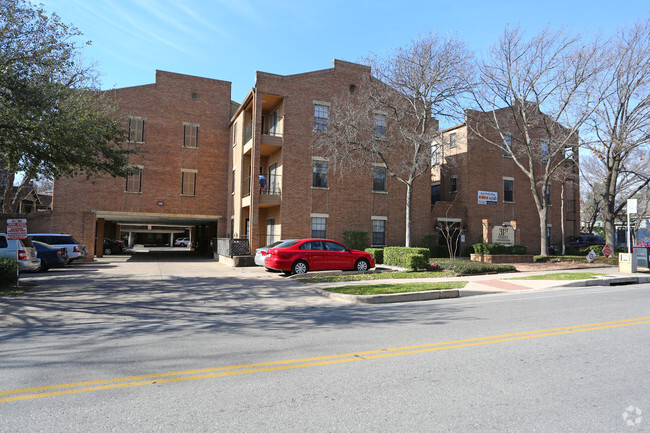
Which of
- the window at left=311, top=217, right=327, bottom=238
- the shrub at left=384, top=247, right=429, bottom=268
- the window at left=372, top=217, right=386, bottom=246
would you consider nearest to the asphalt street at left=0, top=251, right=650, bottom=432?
the shrub at left=384, top=247, right=429, bottom=268

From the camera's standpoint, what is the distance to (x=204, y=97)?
2731 cm

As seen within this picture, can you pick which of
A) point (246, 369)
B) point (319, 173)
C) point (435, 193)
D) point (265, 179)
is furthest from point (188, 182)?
point (246, 369)

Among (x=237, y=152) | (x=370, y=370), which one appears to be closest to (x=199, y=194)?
(x=237, y=152)

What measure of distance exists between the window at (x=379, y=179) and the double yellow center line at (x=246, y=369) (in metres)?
18.4

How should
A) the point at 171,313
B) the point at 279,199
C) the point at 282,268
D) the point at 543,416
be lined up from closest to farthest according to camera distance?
1. the point at 543,416
2. the point at 171,313
3. the point at 282,268
4. the point at 279,199

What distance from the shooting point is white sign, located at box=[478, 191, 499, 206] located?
2827 centimetres

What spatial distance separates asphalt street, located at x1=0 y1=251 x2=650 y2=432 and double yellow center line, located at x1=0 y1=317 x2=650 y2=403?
24mm

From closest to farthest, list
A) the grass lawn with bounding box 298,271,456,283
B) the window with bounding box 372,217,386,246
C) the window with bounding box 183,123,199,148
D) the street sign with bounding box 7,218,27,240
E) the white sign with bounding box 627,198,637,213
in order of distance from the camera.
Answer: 1. the street sign with bounding box 7,218,27,240
2. the grass lawn with bounding box 298,271,456,283
3. the white sign with bounding box 627,198,637,213
4. the window with bounding box 372,217,386,246
5. the window with bounding box 183,123,199,148

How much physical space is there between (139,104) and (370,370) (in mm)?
25670

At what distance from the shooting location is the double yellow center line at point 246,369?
3.99m

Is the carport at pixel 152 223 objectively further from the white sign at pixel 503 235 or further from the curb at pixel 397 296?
the curb at pixel 397 296

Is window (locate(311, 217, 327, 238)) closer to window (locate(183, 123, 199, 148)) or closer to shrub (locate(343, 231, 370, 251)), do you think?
shrub (locate(343, 231, 370, 251))

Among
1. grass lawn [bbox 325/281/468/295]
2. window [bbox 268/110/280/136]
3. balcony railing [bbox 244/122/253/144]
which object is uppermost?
window [bbox 268/110/280/136]

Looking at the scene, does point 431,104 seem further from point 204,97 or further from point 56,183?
point 56,183
